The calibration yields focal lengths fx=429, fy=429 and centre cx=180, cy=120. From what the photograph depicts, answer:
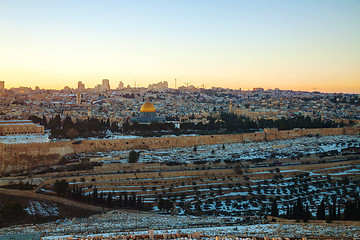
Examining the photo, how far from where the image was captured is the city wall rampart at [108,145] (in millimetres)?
26516

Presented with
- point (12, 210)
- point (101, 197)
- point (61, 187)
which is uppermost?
point (61, 187)

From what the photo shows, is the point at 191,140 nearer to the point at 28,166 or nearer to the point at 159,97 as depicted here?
the point at 28,166

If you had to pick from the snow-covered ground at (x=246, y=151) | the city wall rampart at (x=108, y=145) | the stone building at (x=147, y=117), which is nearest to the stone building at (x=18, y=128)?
the city wall rampart at (x=108, y=145)

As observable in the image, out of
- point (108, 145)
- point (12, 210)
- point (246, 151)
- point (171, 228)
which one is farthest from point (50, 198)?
point (246, 151)

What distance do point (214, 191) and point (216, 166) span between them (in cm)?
410

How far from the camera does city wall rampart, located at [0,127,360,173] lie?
87.0 ft

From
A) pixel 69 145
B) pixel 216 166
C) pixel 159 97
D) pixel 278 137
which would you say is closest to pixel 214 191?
pixel 216 166

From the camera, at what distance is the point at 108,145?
3080 centimetres

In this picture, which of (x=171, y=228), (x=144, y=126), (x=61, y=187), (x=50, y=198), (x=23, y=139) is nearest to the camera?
(x=171, y=228)

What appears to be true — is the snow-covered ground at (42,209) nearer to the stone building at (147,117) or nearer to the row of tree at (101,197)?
the row of tree at (101,197)

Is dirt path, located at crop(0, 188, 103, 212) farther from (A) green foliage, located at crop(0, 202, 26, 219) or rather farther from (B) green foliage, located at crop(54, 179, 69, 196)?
(A) green foliage, located at crop(0, 202, 26, 219)

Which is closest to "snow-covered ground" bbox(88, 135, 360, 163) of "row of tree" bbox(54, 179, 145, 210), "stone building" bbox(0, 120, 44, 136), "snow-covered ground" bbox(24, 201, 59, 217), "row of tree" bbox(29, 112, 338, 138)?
"row of tree" bbox(29, 112, 338, 138)

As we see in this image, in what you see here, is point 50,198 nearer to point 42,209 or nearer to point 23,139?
point 42,209

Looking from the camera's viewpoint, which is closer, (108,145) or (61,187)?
(61,187)
